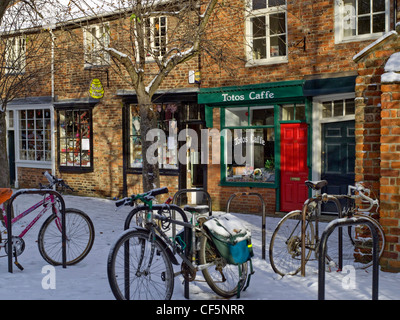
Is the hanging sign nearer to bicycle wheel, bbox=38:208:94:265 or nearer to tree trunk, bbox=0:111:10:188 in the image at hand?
tree trunk, bbox=0:111:10:188

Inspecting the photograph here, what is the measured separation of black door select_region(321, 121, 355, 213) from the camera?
34.6 ft

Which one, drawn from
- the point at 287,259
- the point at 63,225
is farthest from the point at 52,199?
the point at 287,259

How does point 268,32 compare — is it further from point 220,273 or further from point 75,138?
point 220,273

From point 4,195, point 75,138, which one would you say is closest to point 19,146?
point 75,138

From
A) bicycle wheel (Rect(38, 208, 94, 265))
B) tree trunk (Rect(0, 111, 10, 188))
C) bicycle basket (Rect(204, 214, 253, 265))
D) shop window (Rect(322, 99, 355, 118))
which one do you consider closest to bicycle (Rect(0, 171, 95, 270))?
bicycle wheel (Rect(38, 208, 94, 265))

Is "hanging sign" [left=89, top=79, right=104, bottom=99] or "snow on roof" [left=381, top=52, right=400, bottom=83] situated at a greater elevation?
"hanging sign" [left=89, top=79, right=104, bottom=99]

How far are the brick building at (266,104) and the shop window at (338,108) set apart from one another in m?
0.02

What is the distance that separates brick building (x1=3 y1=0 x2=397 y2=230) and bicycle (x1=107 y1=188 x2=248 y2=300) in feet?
19.7

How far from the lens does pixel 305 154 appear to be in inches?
435

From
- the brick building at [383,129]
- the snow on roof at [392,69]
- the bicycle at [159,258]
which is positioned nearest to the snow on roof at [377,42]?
the brick building at [383,129]

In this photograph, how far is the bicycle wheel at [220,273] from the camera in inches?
189

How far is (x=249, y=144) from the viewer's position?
39.3 feet
